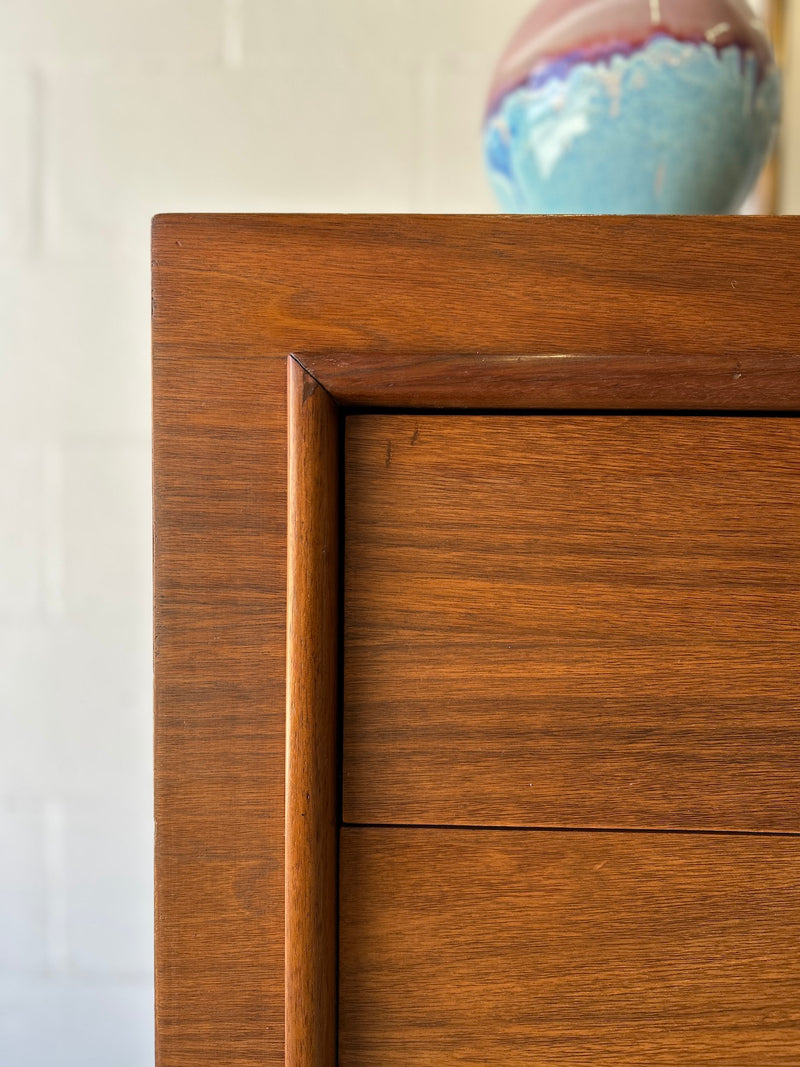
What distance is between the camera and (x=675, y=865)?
31 centimetres

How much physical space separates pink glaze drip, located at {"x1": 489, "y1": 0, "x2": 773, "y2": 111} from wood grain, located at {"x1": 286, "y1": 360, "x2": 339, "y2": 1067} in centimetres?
23

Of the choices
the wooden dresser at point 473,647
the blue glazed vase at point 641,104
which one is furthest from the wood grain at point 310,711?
the blue glazed vase at point 641,104

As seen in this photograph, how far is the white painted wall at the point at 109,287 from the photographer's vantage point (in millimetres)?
691

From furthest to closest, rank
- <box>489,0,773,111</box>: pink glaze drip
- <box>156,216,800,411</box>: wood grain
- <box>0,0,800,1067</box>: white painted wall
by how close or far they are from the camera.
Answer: <box>0,0,800,1067</box>: white painted wall
<box>489,0,773,111</box>: pink glaze drip
<box>156,216,800,411</box>: wood grain

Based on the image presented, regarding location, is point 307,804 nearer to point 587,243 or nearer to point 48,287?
point 587,243

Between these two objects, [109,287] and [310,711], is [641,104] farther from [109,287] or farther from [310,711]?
[109,287]

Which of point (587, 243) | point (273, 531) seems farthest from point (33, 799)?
point (587, 243)

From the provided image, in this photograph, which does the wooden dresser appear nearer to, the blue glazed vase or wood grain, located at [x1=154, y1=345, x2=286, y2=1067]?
wood grain, located at [x1=154, y1=345, x2=286, y2=1067]

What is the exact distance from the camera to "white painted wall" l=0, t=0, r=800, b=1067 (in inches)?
27.2

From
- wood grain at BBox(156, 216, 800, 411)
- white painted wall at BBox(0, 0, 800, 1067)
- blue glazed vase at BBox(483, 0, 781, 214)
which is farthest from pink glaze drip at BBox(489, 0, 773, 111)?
white painted wall at BBox(0, 0, 800, 1067)

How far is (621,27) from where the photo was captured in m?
0.40

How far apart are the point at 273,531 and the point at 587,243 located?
0.48 ft

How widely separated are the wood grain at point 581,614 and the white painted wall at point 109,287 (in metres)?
0.45

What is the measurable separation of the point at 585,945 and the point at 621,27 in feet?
1.28
